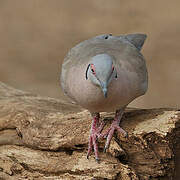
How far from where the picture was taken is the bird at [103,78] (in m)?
2.32

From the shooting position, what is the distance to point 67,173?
258 centimetres

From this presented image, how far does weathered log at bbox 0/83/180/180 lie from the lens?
2510 millimetres

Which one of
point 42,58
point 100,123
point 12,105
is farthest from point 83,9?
point 100,123

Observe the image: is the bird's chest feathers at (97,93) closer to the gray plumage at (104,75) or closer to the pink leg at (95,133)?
the gray plumage at (104,75)

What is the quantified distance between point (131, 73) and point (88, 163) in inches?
28.9

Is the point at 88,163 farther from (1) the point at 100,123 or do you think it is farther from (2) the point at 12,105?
(2) the point at 12,105

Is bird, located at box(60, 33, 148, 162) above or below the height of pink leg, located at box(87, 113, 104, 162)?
above

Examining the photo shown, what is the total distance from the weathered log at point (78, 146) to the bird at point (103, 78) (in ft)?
0.30

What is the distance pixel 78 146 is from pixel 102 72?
2.64 feet

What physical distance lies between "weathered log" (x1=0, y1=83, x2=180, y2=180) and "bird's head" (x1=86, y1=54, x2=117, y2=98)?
0.52 m

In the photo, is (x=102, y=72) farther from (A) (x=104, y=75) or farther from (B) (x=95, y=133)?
(B) (x=95, y=133)

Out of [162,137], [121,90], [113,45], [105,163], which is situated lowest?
[105,163]

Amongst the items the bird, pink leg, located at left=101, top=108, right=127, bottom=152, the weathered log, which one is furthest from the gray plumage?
the weathered log

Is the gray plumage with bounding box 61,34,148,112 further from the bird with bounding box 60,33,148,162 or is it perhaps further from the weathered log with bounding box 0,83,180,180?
the weathered log with bounding box 0,83,180,180
